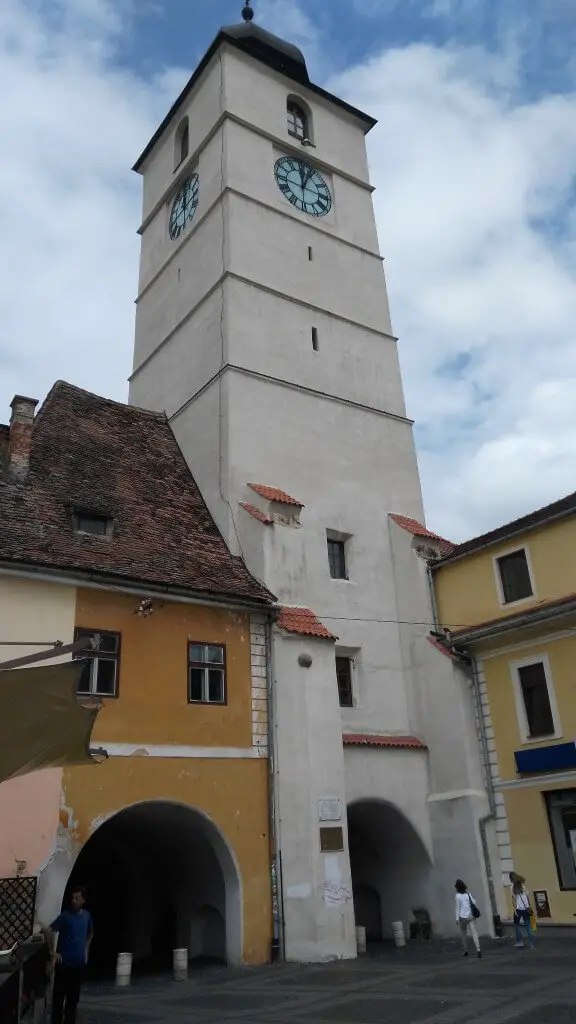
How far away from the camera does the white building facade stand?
15.2 meters

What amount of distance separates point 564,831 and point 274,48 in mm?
25348

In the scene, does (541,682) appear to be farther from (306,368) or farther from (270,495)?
(306,368)

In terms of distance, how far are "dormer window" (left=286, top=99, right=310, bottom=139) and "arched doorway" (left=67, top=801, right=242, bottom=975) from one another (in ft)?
67.2

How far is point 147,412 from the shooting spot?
2095 centimetres

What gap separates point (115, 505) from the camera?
1598cm

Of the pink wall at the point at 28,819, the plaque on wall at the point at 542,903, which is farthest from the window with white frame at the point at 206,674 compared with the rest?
the plaque on wall at the point at 542,903

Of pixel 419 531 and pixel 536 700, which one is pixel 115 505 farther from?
pixel 536 700

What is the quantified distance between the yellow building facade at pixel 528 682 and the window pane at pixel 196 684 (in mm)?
6076

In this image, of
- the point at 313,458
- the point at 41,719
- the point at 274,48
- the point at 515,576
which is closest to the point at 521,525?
the point at 515,576

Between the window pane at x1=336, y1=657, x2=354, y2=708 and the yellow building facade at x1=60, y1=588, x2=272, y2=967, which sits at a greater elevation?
the window pane at x1=336, y1=657, x2=354, y2=708

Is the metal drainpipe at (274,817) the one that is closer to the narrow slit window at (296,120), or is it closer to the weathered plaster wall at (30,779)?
the weathered plaster wall at (30,779)

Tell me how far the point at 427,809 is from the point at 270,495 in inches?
289

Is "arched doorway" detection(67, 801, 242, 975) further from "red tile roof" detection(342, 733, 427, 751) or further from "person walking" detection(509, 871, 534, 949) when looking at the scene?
"person walking" detection(509, 871, 534, 949)

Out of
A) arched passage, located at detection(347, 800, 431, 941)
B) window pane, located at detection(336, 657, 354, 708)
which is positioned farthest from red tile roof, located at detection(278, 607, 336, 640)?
arched passage, located at detection(347, 800, 431, 941)
